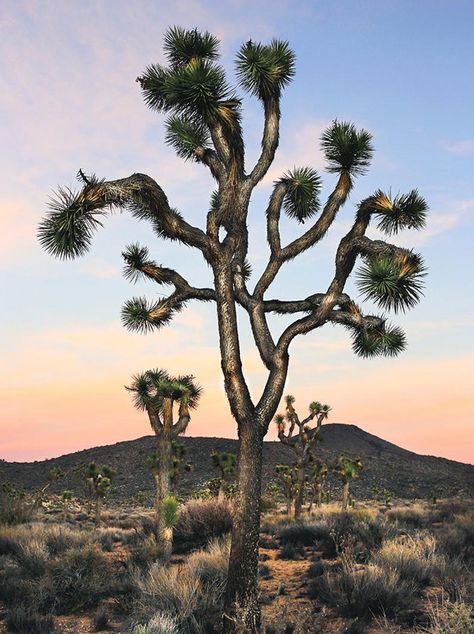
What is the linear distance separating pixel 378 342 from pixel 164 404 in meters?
9.67

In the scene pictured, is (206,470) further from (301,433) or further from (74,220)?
(74,220)

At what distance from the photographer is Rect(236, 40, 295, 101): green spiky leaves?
11.5m

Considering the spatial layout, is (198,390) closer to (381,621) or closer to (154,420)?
(154,420)

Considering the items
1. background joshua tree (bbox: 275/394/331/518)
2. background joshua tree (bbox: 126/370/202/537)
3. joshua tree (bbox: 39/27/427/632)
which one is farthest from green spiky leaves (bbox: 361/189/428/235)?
background joshua tree (bbox: 275/394/331/518)

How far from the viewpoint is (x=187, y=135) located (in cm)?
1183

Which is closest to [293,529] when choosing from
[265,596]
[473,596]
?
[265,596]

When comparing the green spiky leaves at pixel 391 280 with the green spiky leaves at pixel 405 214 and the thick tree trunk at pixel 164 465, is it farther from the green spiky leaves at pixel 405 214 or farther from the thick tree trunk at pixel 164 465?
the thick tree trunk at pixel 164 465

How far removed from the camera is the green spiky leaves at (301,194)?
13.4 meters

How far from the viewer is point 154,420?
65.3 ft

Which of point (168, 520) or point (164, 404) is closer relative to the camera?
point (168, 520)

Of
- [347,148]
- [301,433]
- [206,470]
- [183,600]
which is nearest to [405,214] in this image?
[347,148]

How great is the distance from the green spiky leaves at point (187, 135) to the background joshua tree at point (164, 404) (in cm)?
855

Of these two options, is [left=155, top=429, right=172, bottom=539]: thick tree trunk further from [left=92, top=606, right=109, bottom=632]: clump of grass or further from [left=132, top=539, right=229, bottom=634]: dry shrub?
[left=92, top=606, right=109, bottom=632]: clump of grass

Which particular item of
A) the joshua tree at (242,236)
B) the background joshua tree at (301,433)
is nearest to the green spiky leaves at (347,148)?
the joshua tree at (242,236)
